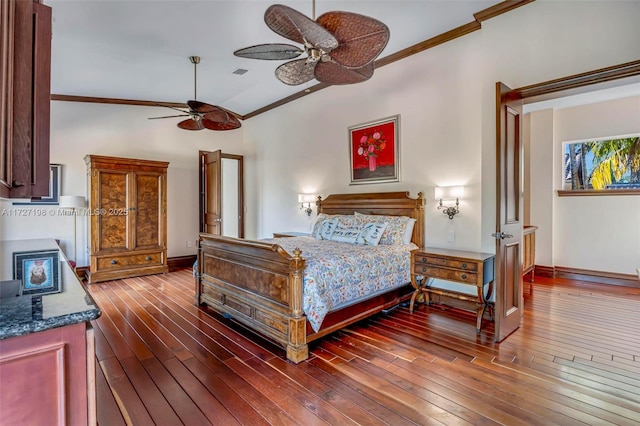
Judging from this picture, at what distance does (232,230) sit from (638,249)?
7.49m

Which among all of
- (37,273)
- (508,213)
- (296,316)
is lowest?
(296,316)

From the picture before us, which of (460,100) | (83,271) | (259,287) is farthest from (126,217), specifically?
(460,100)

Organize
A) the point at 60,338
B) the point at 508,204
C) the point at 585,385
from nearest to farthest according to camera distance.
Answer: the point at 60,338 → the point at 585,385 → the point at 508,204

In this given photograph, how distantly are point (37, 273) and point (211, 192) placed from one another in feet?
16.2

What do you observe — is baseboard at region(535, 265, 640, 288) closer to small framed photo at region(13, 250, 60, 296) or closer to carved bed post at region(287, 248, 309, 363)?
carved bed post at region(287, 248, 309, 363)

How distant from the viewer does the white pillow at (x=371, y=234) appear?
3890 millimetres

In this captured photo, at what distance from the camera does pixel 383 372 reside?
2.39 meters

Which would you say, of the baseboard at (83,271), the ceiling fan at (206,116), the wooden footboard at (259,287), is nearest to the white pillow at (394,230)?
the wooden footboard at (259,287)

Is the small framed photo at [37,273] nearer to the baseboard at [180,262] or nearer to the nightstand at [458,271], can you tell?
the nightstand at [458,271]

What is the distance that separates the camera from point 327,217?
4879 millimetres

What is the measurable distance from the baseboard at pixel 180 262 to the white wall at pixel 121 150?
0.10 m

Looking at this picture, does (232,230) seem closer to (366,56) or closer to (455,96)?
(455,96)

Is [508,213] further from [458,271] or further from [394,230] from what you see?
[394,230]

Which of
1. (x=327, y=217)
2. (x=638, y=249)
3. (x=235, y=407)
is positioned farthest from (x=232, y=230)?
(x=638, y=249)
